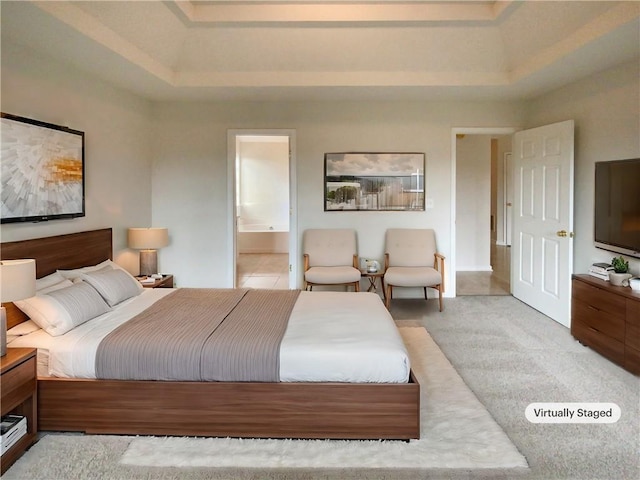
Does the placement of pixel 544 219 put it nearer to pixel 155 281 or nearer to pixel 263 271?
pixel 155 281

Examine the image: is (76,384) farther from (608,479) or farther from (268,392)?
(608,479)

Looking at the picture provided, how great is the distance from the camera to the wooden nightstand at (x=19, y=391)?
7.30 feet

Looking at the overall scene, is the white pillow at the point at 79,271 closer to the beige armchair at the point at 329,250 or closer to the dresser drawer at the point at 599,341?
the beige armchair at the point at 329,250

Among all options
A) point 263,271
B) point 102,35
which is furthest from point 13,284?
point 263,271

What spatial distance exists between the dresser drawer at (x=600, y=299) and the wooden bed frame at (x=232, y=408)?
1932 millimetres

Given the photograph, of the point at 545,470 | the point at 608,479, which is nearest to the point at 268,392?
the point at 545,470

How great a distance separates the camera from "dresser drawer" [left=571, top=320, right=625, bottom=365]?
11.3ft

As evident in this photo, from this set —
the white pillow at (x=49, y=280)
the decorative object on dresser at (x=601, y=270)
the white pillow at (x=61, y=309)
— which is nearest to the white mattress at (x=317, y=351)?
the white pillow at (x=61, y=309)

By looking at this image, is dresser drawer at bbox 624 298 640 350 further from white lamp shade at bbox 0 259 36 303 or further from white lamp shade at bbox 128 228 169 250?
white lamp shade at bbox 128 228 169 250

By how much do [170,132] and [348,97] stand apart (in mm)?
2115

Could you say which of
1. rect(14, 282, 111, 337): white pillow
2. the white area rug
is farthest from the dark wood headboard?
the white area rug

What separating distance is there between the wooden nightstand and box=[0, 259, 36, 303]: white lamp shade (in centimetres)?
28

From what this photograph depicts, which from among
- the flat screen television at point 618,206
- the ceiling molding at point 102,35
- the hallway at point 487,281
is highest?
the ceiling molding at point 102,35

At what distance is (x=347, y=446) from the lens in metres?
2.41
